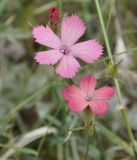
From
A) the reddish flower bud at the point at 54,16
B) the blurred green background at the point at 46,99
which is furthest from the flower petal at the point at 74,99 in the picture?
the blurred green background at the point at 46,99

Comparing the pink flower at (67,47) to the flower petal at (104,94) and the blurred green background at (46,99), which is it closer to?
the flower petal at (104,94)

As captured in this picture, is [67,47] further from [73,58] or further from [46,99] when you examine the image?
[46,99]

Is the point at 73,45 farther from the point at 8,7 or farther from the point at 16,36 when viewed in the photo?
the point at 8,7

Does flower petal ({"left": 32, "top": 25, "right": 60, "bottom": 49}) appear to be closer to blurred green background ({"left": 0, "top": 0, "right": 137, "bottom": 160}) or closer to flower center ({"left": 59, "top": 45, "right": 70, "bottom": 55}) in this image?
flower center ({"left": 59, "top": 45, "right": 70, "bottom": 55})

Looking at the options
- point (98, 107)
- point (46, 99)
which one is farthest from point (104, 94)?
point (46, 99)

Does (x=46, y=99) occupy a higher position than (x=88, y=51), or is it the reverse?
(x=88, y=51)

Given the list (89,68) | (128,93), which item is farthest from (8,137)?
(128,93)

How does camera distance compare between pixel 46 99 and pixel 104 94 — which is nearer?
pixel 104 94

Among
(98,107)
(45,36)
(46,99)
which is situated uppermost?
(45,36)
